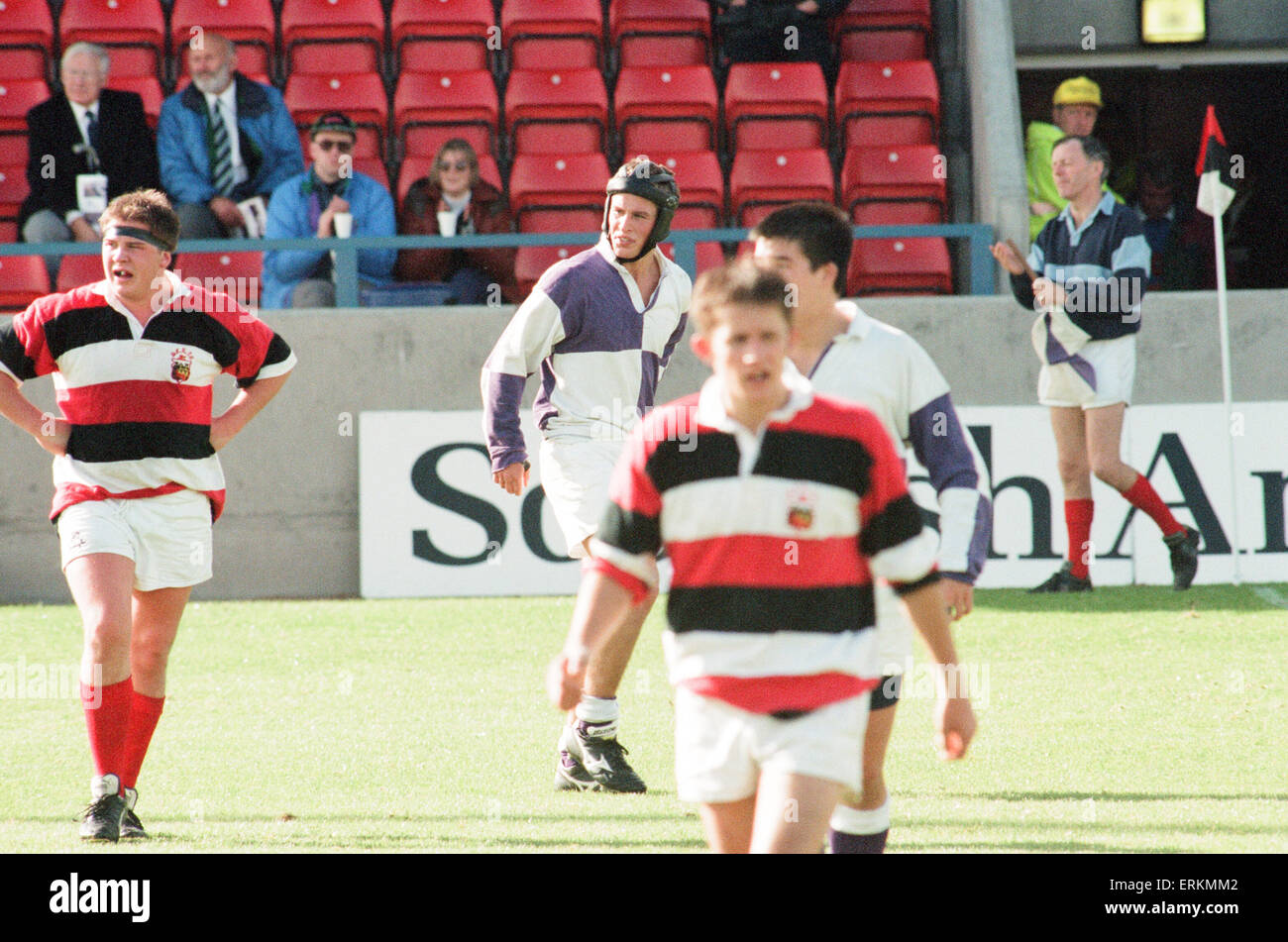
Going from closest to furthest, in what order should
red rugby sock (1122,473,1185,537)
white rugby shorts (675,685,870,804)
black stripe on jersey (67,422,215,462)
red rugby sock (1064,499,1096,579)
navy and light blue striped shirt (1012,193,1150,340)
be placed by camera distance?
white rugby shorts (675,685,870,804) → black stripe on jersey (67,422,215,462) → navy and light blue striped shirt (1012,193,1150,340) → red rugby sock (1122,473,1185,537) → red rugby sock (1064,499,1096,579)

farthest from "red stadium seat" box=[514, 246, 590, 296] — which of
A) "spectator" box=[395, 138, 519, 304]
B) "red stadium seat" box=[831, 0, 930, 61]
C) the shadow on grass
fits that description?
the shadow on grass

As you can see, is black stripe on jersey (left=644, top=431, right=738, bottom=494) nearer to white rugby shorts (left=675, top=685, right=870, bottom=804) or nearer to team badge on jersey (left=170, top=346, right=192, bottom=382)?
white rugby shorts (left=675, top=685, right=870, bottom=804)

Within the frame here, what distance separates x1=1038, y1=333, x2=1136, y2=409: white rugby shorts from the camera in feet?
31.8

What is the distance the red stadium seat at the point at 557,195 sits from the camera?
1235 centimetres

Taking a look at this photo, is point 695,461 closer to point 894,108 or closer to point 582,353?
point 582,353

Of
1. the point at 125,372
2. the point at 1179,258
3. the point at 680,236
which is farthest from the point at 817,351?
the point at 1179,258

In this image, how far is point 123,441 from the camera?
5457mm

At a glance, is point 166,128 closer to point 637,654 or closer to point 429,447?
point 429,447

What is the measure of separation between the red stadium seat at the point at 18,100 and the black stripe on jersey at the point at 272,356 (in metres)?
7.58

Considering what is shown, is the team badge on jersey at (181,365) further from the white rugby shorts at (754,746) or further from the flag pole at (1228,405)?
the flag pole at (1228,405)

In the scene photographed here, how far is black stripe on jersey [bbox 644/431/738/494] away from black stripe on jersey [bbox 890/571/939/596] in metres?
0.42

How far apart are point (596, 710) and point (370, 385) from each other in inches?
205

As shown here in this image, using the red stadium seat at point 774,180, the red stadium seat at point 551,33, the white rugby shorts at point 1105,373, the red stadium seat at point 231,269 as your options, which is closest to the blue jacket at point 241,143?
the red stadium seat at point 231,269

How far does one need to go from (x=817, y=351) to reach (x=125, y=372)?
7.59 feet
